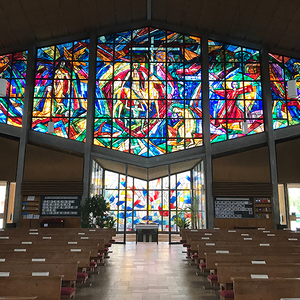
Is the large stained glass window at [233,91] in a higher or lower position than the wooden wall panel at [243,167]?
higher

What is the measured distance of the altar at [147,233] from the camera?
471 inches

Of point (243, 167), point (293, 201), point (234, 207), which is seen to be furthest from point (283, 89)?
point (234, 207)

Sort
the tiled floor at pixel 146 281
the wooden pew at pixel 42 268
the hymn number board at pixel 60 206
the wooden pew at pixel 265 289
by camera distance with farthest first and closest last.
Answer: the hymn number board at pixel 60 206, the tiled floor at pixel 146 281, the wooden pew at pixel 42 268, the wooden pew at pixel 265 289

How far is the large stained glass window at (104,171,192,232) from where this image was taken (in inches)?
550

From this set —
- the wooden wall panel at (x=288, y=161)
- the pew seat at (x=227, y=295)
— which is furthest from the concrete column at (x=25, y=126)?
the pew seat at (x=227, y=295)

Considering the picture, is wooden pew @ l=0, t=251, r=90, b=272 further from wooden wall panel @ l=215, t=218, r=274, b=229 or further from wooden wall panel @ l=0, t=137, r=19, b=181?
wooden wall panel @ l=0, t=137, r=19, b=181

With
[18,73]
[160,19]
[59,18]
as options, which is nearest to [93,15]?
[59,18]

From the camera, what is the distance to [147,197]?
1504 centimetres

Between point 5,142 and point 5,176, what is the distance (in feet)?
4.41

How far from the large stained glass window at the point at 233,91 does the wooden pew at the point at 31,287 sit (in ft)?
34.5

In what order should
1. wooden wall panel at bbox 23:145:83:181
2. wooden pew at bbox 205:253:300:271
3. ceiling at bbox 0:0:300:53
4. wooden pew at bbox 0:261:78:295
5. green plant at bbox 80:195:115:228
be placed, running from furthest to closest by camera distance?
wooden wall panel at bbox 23:145:83:181 → green plant at bbox 80:195:115:228 → ceiling at bbox 0:0:300:53 → wooden pew at bbox 205:253:300:271 → wooden pew at bbox 0:261:78:295

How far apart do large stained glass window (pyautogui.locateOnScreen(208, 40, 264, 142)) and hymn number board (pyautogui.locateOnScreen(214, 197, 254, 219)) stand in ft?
7.67

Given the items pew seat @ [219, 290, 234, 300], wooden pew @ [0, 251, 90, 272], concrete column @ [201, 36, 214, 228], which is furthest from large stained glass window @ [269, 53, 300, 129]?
wooden pew @ [0, 251, 90, 272]

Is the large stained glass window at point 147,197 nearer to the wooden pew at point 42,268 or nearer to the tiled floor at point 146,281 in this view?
the tiled floor at point 146,281
